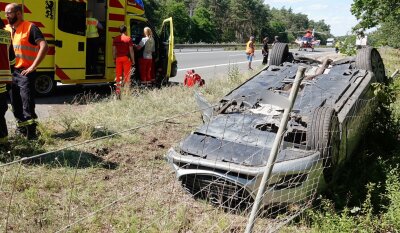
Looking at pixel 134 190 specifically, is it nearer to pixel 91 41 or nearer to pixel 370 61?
pixel 370 61

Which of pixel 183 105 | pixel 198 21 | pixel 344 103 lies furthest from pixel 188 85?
pixel 198 21

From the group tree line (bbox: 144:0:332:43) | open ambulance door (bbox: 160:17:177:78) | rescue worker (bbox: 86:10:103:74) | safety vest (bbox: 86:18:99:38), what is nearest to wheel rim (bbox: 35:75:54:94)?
rescue worker (bbox: 86:10:103:74)

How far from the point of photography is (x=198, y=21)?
5544cm

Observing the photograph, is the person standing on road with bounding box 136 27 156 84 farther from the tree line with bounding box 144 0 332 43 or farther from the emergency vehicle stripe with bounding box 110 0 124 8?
the tree line with bounding box 144 0 332 43

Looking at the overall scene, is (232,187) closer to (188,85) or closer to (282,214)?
(282,214)

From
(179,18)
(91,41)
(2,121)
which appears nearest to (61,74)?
(91,41)

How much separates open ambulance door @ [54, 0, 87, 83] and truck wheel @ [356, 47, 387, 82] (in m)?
5.76

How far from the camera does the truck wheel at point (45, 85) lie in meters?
9.02

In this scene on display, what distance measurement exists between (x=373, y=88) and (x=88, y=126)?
3.82 metres

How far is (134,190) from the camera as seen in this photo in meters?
4.32

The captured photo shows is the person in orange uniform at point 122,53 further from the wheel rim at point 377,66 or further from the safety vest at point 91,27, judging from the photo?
the wheel rim at point 377,66

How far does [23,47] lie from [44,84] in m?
3.94

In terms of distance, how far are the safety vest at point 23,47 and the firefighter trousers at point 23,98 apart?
0.41ft


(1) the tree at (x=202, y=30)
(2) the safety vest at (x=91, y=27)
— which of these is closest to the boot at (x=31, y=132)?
(2) the safety vest at (x=91, y=27)
